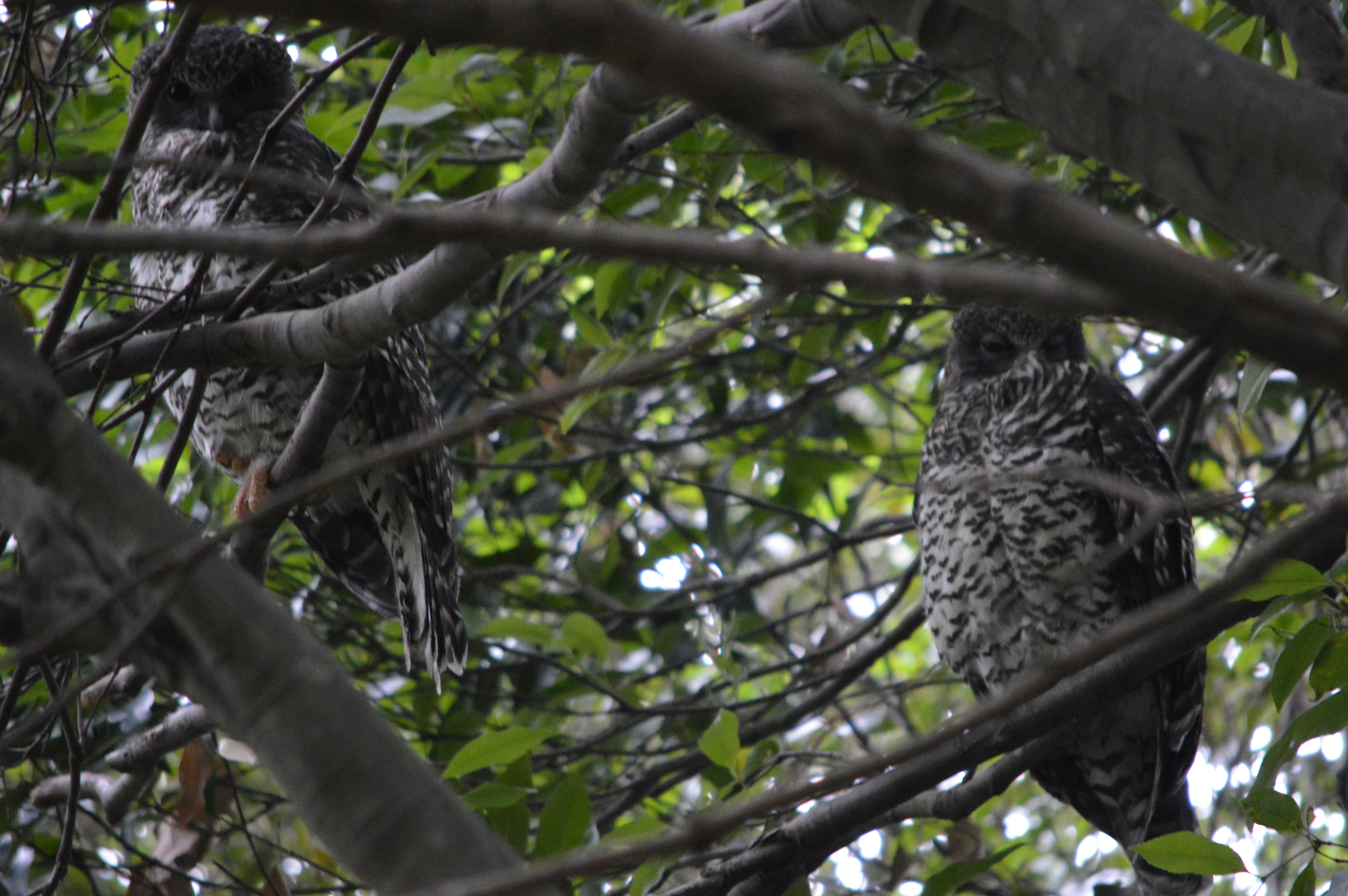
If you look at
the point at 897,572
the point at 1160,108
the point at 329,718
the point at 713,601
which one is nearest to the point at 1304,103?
the point at 1160,108

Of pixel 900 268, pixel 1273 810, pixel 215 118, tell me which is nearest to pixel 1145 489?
pixel 1273 810

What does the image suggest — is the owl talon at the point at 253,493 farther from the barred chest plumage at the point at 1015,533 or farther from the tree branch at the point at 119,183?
the barred chest plumage at the point at 1015,533

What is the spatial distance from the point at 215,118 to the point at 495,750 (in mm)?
2080

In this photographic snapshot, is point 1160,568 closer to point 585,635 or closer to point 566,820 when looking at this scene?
point 585,635

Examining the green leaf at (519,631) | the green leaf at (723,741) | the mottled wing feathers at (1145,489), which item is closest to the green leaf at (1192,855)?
the green leaf at (723,741)

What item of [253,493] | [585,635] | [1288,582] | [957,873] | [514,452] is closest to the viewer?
[1288,582]

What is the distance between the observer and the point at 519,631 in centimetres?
280

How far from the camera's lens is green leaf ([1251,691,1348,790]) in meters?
1.83

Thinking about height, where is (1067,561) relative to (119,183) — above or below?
above

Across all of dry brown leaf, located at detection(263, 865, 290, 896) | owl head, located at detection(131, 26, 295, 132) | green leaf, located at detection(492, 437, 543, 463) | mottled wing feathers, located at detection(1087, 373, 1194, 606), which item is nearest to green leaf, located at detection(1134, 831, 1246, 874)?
mottled wing feathers, located at detection(1087, 373, 1194, 606)

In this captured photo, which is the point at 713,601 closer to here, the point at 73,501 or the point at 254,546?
the point at 254,546

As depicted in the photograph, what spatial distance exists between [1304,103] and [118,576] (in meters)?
1.05

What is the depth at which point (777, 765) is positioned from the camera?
2682 mm

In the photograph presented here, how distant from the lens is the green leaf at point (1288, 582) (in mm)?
1709
